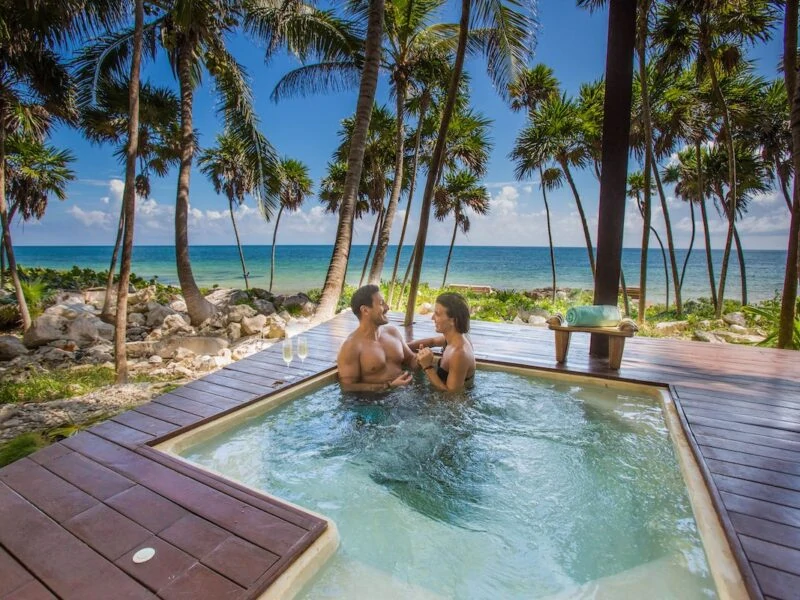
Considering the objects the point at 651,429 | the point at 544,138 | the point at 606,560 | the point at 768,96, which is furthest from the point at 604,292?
the point at 768,96

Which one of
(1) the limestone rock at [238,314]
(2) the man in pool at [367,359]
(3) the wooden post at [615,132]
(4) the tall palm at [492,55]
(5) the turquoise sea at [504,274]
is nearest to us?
(2) the man in pool at [367,359]

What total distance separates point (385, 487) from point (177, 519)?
1.15 meters

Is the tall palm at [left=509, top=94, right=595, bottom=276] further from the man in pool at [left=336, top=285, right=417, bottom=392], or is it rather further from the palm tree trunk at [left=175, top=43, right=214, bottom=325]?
the palm tree trunk at [left=175, top=43, right=214, bottom=325]

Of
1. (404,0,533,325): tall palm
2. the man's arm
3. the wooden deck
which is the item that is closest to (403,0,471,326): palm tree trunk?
(404,0,533,325): tall palm

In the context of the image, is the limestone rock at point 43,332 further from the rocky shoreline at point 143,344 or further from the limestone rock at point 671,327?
the limestone rock at point 671,327

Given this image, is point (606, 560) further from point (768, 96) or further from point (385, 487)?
point (768, 96)

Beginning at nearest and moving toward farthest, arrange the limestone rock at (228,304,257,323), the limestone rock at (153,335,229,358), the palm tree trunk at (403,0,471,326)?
the palm tree trunk at (403,0,471,326) → the limestone rock at (153,335,229,358) → the limestone rock at (228,304,257,323)

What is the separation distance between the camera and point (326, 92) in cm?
955

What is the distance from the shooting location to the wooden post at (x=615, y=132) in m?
3.81

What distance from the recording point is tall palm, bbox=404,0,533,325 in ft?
16.9

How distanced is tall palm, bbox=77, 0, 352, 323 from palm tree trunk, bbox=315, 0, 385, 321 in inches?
79.0

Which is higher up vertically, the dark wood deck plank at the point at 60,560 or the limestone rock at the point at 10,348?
the dark wood deck plank at the point at 60,560

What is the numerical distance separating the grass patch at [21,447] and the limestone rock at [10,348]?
208 inches

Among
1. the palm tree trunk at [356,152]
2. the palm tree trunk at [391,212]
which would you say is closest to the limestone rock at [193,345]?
the palm tree trunk at [356,152]
